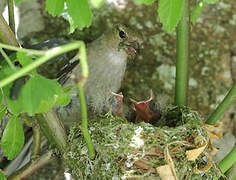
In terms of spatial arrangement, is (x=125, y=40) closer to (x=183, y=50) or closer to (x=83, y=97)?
(x=183, y=50)

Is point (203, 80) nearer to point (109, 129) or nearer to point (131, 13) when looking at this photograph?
point (131, 13)

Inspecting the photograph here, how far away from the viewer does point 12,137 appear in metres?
1.95

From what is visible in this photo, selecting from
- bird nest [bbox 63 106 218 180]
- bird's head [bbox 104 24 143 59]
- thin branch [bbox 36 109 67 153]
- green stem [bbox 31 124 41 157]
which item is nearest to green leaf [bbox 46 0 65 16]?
thin branch [bbox 36 109 67 153]

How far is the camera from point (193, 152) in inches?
83.1

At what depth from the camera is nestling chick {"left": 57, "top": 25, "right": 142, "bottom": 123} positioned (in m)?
2.91

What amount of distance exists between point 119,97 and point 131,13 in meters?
1.01

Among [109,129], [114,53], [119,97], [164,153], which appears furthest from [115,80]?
[164,153]

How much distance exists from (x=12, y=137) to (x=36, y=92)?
749mm

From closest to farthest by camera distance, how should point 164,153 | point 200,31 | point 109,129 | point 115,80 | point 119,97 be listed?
point 164,153, point 109,129, point 119,97, point 115,80, point 200,31

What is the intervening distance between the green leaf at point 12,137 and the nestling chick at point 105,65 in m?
0.92

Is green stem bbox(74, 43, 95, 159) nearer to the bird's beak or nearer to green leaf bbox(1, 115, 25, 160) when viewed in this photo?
green leaf bbox(1, 115, 25, 160)

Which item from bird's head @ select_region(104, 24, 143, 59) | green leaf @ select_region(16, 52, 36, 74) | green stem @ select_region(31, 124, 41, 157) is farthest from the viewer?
→ bird's head @ select_region(104, 24, 143, 59)

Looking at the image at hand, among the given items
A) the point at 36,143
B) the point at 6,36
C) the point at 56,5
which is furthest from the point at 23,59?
the point at 36,143

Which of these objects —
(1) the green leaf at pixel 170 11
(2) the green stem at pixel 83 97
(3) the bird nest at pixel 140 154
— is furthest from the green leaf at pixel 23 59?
(3) the bird nest at pixel 140 154
